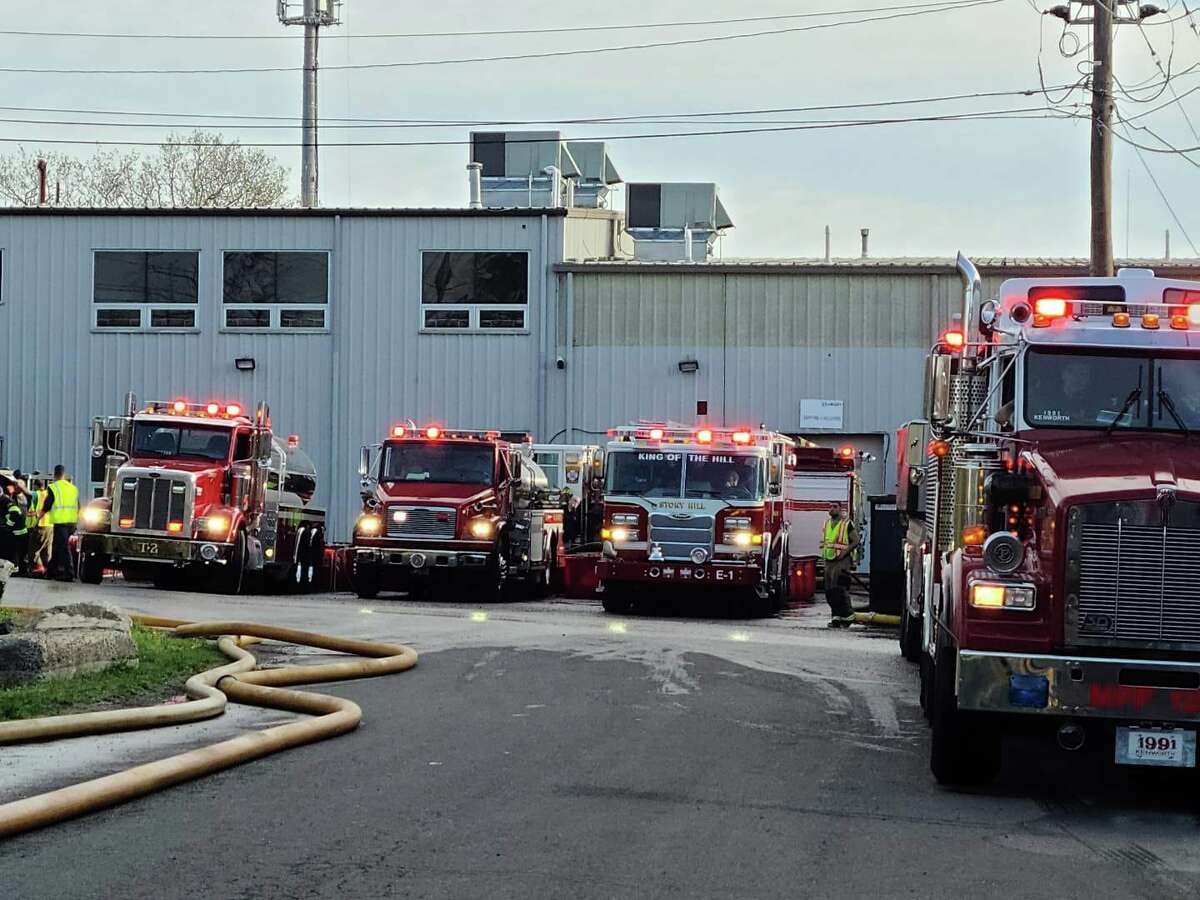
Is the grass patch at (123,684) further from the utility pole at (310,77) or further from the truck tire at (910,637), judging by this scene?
the utility pole at (310,77)

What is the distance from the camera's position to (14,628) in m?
15.7

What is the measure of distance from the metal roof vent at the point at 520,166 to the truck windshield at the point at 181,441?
16.7m

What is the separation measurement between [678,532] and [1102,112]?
836 centimetres

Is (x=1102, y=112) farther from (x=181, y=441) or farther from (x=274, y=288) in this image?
(x=274, y=288)

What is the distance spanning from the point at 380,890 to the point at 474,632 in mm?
13044

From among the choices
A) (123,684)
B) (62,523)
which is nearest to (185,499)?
(62,523)

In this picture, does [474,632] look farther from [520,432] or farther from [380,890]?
[520,432]

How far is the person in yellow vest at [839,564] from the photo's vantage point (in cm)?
2484

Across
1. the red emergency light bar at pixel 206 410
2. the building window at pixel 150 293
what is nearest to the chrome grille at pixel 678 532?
the red emergency light bar at pixel 206 410

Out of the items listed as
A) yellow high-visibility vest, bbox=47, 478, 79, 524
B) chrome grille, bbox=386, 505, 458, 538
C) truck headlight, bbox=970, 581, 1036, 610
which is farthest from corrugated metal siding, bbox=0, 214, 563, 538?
truck headlight, bbox=970, 581, 1036, 610

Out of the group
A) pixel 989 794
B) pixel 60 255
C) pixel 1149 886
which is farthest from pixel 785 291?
pixel 1149 886

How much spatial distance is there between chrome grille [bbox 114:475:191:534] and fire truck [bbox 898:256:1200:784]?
700 inches

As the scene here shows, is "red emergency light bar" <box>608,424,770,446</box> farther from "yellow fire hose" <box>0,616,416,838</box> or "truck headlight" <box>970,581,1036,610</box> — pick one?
"truck headlight" <box>970,581,1036,610</box>

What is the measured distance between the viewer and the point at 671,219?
45.5 m
